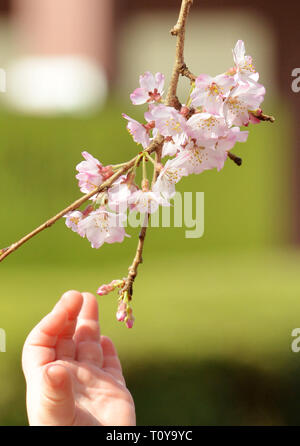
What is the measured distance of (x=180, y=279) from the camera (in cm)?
355

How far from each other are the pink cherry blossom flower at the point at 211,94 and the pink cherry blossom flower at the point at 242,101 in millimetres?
11

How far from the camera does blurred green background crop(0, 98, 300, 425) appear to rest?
2678mm

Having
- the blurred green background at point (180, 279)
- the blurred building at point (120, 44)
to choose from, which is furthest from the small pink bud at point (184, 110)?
the blurred building at point (120, 44)

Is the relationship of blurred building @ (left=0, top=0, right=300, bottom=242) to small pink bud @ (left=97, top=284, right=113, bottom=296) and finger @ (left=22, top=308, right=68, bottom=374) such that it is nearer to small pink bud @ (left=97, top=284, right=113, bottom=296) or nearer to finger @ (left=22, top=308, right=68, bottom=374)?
finger @ (left=22, top=308, right=68, bottom=374)

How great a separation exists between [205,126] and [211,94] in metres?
0.04

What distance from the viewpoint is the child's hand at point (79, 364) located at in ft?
4.25

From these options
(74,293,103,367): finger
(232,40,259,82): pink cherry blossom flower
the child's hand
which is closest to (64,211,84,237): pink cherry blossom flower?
(232,40,259,82): pink cherry blossom flower

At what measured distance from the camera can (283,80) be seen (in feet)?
22.8

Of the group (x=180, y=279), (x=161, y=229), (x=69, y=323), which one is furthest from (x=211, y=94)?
(x=161, y=229)

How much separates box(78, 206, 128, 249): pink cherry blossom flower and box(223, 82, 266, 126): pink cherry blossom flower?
0.16 metres

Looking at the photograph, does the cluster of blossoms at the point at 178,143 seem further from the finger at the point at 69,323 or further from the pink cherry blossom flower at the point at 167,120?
the finger at the point at 69,323
